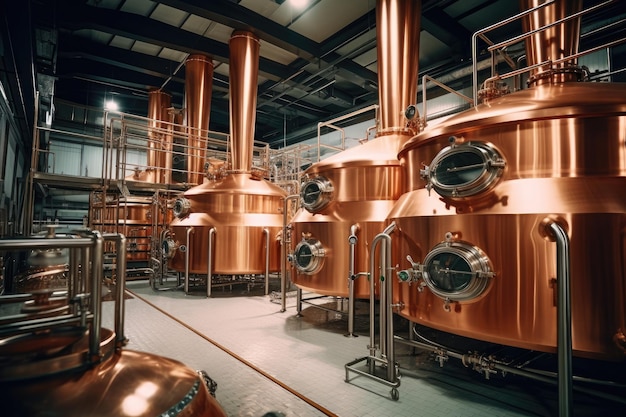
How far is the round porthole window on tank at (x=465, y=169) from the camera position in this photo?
91.5 inches

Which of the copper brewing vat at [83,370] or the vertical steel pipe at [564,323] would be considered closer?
the copper brewing vat at [83,370]

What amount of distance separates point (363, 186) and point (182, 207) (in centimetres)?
420

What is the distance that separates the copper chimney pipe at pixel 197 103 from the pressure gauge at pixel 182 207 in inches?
57.6

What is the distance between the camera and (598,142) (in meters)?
2.12

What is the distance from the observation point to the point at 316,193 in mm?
4238

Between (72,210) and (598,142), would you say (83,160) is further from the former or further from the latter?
(598,142)

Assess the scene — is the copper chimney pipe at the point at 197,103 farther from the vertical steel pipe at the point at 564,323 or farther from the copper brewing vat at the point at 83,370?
the vertical steel pipe at the point at 564,323

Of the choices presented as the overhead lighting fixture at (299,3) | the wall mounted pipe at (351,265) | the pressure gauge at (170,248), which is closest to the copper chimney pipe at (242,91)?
the overhead lighting fixture at (299,3)

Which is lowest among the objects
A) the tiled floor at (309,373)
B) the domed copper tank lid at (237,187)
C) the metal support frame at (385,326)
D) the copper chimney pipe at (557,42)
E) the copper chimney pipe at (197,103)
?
the tiled floor at (309,373)

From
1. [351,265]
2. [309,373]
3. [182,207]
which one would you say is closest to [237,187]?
[182,207]

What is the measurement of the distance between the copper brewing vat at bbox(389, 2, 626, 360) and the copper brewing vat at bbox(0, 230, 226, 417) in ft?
5.83

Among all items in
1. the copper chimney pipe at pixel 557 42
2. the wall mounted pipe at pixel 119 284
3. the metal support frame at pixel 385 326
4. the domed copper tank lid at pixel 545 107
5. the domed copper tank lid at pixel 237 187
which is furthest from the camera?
the domed copper tank lid at pixel 237 187

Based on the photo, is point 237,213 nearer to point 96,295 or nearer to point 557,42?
point 96,295

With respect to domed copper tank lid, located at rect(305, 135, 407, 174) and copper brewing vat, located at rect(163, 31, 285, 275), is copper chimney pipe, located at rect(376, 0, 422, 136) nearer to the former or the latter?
domed copper tank lid, located at rect(305, 135, 407, 174)
